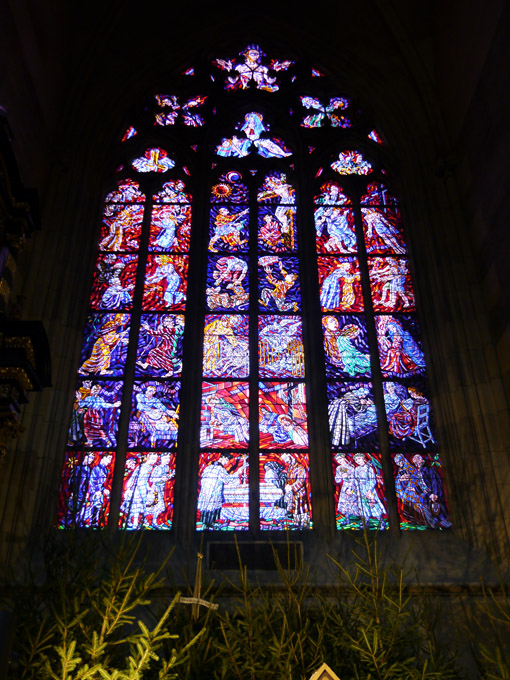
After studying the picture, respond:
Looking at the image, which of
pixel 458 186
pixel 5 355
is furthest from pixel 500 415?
pixel 5 355

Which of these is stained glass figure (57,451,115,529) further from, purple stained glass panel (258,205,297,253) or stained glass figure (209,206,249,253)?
purple stained glass panel (258,205,297,253)

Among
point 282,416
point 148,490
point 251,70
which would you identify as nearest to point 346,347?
point 282,416

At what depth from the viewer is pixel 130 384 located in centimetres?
732

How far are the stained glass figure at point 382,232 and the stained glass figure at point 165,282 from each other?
2.28 meters

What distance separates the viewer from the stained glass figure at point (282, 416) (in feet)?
23.0

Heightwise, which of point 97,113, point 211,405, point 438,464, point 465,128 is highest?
point 97,113

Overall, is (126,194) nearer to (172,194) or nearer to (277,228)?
(172,194)

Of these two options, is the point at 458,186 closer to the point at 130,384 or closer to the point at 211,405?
the point at 211,405

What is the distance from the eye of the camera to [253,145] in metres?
9.48

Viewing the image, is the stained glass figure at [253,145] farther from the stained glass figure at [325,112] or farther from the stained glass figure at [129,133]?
the stained glass figure at [129,133]

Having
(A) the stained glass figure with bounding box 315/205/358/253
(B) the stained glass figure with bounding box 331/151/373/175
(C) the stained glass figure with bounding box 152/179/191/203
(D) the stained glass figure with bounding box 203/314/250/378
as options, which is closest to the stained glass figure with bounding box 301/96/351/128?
(B) the stained glass figure with bounding box 331/151/373/175

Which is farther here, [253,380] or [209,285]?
[209,285]

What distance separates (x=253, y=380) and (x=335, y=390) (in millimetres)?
864

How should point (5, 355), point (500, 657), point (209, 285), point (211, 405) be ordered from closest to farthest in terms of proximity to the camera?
point (500, 657) → point (5, 355) → point (211, 405) → point (209, 285)
